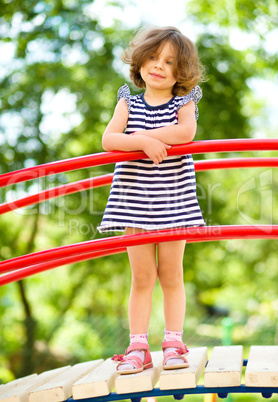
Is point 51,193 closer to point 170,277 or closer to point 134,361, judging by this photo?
point 170,277

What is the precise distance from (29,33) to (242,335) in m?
3.98

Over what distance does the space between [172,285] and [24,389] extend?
634 millimetres

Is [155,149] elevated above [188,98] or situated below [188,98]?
below

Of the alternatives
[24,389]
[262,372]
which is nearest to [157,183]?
[262,372]

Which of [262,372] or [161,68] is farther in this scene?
[161,68]

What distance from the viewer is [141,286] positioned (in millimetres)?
1843

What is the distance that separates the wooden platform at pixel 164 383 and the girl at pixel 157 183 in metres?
0.06

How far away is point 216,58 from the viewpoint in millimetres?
5578

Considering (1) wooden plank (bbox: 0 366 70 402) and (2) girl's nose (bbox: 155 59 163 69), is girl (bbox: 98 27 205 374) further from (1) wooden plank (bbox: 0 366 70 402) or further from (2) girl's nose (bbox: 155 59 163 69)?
(1) wooden plank (bbox: 0 366 70 402)

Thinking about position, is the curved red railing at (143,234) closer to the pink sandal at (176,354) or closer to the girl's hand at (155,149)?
the girl's hand at (155,149)

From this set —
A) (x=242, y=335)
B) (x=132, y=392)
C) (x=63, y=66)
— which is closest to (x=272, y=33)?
(x=63, y=66)

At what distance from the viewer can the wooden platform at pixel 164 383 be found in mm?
1667

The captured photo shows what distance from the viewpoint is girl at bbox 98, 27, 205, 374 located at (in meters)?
1.78

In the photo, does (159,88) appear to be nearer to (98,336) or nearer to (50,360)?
(98,336)
